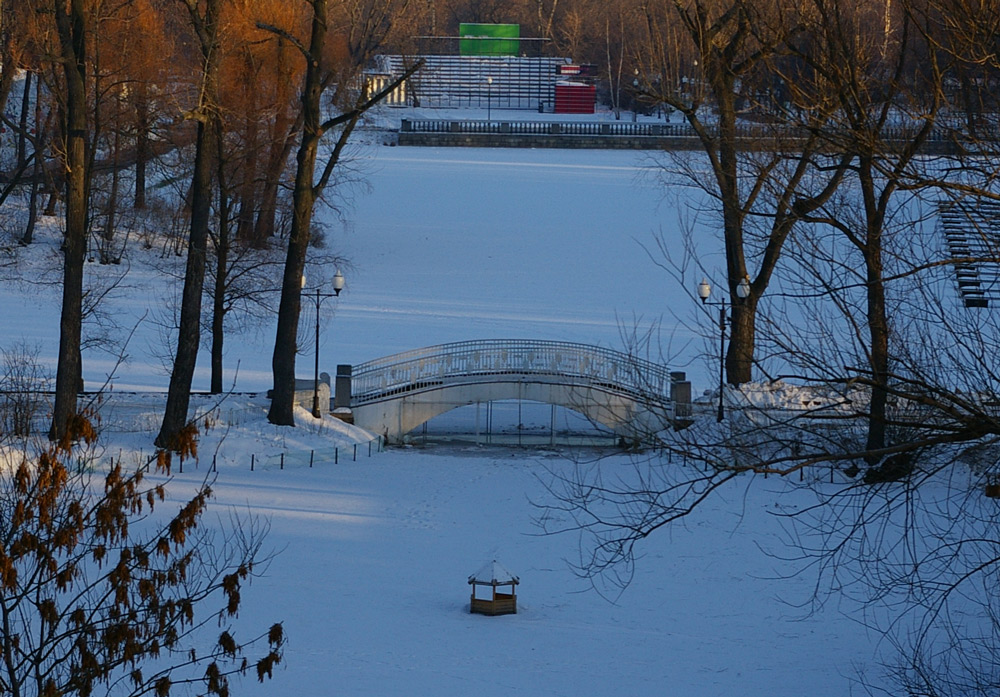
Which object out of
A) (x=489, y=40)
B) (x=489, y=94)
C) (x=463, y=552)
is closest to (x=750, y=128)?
(x=463, y=552)

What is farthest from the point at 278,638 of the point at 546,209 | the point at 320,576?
the point at 546,209

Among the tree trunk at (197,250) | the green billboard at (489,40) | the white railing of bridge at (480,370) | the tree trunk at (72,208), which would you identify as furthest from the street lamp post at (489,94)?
the tree trunk at (72,208)

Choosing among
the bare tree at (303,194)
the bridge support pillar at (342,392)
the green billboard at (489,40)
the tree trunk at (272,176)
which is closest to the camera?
the bare tree at (303,194)

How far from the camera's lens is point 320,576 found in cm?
1702

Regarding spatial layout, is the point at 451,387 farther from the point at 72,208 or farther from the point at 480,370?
the point at 72,208

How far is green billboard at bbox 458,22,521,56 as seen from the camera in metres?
96.2

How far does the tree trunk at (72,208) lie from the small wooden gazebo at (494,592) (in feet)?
31.3

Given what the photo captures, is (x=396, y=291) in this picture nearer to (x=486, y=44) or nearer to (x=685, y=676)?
(x=685, y=676)

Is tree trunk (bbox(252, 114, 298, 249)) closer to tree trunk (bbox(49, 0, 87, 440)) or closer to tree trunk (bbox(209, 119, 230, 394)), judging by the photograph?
tree trunk (bbox(209, 119, 230, 394))

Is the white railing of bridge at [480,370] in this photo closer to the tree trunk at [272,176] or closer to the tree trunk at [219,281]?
the tree trunk at [219,281]

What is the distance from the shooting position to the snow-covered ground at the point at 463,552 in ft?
46.0

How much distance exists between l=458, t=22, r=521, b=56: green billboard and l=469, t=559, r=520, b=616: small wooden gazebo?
8373 centimetres

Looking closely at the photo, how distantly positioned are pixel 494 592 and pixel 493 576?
22cm

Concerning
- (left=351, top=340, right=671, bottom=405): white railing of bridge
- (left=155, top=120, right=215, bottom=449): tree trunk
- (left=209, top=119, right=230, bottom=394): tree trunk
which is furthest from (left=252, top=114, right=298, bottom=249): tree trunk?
(left=155, top=120, right=215, bottom=449): tree trunk
